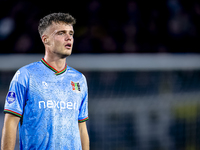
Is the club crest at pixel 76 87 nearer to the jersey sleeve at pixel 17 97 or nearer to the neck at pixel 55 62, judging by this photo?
the neck at pixel 55 62

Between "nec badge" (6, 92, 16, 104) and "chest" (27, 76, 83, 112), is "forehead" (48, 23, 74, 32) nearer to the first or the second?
"chest" (27, 76, 83, 112)

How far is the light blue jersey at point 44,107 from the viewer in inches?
80.7

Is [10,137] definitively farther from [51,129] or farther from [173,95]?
[173,95]

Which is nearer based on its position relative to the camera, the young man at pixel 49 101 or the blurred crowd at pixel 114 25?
the young man at pixel 49 101

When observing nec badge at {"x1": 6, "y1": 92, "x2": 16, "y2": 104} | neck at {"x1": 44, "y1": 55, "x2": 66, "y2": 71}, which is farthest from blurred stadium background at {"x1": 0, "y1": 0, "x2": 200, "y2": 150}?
nec badge at {"x1": 6, "y1": 92, "x2": 16, "y2": 104}

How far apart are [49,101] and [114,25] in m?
5.03

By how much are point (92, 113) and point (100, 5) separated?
3.47 meters

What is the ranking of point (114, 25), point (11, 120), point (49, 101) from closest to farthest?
point (11, 120), point (49, 101), point (114, 25)

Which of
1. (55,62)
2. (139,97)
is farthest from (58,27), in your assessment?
(139,97)

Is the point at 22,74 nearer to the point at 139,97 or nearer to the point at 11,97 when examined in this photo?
the point at 11,97

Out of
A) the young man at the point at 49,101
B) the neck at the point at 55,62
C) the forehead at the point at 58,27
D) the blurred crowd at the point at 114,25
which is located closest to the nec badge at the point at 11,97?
the young man at the point at 49,101

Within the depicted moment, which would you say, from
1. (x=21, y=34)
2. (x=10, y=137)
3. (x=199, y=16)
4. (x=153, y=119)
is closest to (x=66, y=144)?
(x=10, y=137)

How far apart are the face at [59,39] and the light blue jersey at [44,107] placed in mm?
131

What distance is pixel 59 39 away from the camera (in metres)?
2.17
